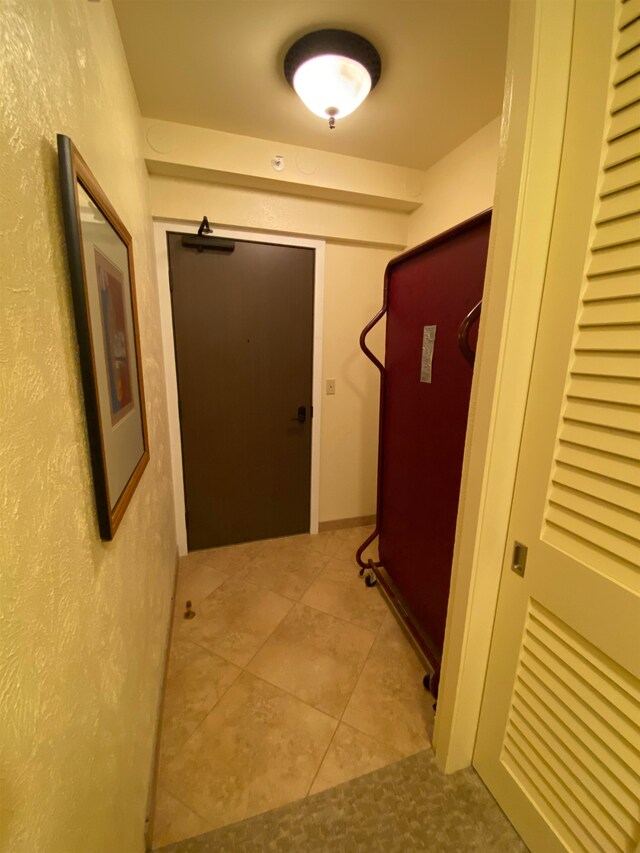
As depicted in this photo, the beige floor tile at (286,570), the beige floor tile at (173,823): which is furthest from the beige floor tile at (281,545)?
the beige floor tile at (173,823)

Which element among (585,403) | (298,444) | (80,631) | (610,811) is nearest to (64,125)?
(80,631)

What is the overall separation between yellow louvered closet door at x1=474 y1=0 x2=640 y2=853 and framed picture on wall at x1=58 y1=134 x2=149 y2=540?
1.01 meters

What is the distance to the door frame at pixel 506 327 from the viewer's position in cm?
76

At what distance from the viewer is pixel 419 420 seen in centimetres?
154

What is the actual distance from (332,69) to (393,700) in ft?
8.35

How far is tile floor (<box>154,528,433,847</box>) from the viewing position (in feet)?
3.68

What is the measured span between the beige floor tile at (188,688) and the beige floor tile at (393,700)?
1.85ft

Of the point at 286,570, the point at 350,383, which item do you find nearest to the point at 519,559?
the point at 286,570

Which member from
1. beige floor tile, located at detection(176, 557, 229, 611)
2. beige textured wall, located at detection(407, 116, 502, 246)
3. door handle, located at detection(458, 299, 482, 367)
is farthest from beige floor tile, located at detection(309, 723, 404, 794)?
beige textured wall, located at detection(407, 116, 502, 246)

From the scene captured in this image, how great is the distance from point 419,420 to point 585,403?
0.80m

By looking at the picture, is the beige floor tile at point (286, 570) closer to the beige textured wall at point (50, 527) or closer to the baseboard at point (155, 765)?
the baseboard at point (155, 765)

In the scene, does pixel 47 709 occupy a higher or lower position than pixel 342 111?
lower

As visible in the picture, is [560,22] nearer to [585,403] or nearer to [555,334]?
[555,334]

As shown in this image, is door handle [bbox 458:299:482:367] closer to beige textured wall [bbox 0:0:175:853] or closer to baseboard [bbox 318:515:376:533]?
beige textured wall [bbox 0:0:175:853]
